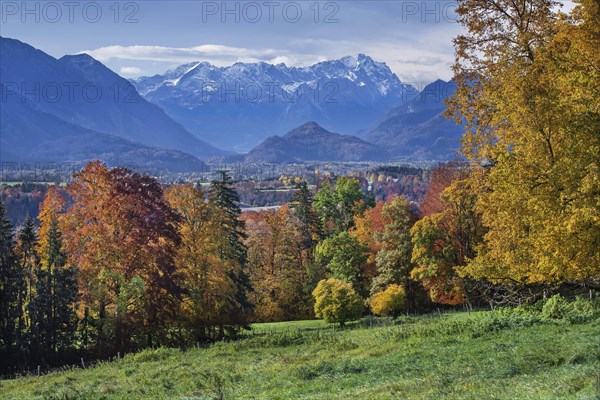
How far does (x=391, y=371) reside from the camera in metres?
20.4

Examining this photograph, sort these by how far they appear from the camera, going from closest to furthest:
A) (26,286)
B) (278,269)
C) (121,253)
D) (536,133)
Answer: (536,133)
(121,253)
(26,286)
(278,269)

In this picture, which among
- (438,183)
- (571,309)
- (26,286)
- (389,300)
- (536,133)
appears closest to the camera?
(536,133)

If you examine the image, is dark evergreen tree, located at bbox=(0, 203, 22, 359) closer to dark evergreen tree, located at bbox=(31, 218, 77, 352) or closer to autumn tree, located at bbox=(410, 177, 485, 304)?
dark evergreen tree, located at bbox=(31, 218, 77, 352)

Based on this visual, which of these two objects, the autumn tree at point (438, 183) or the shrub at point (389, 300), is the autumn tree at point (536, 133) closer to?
the shrub at point (389, 300)

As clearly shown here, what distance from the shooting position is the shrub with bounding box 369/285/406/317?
58.9 m

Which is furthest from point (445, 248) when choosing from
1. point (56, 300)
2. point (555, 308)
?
point (56, 300)

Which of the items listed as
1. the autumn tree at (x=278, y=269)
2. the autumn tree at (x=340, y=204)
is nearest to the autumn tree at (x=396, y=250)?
the autumn tree at (x=278, y=269)

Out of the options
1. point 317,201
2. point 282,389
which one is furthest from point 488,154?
point 317,201

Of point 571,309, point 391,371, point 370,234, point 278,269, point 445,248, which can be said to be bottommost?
point 278,269

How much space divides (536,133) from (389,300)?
4126 cm

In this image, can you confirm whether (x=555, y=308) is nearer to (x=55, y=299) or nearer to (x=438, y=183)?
(x=438, y=183)

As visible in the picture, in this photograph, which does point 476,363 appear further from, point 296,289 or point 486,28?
point 296,289

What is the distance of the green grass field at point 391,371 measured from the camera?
1560cm

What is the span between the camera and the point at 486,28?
23578 mm
